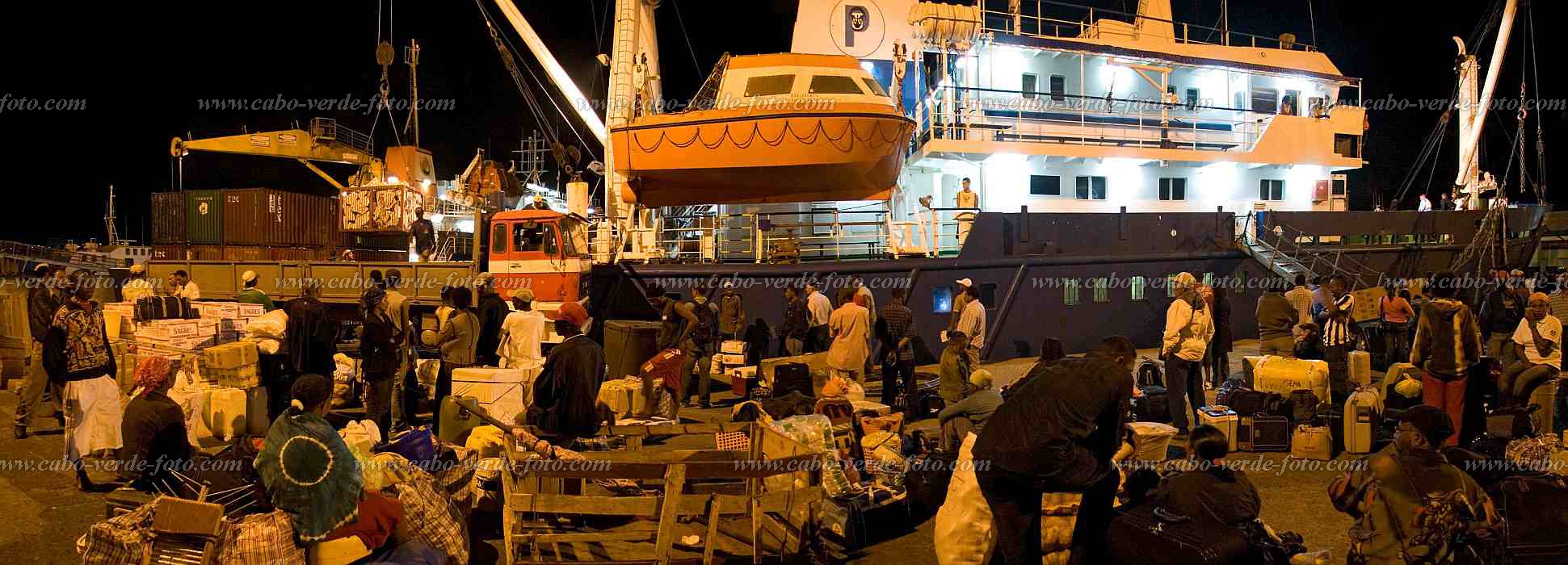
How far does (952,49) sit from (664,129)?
601 centimetres

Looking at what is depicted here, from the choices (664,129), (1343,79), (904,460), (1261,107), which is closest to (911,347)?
(904,460)

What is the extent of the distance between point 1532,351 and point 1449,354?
1.61 metres

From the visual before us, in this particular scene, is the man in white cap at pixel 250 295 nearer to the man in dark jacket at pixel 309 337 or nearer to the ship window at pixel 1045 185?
the man in dark jacket at pixel 309 337

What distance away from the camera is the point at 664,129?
12188 millimetres

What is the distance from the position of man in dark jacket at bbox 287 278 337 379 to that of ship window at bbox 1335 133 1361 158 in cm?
2064

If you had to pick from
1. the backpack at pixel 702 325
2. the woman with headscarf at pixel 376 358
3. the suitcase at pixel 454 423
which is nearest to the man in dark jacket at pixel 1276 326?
the backpack at pixel 702 325

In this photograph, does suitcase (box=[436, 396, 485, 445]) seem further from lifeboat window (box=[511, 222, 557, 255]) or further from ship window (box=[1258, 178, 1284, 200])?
ship window (box=[1258, 178, 1284, 200])

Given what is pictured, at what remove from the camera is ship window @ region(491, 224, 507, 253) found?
43.7 feet

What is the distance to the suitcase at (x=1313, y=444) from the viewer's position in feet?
24.1

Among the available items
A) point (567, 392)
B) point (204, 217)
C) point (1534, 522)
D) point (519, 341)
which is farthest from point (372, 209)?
point (1534, 522)

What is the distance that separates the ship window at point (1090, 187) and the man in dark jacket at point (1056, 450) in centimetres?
1346

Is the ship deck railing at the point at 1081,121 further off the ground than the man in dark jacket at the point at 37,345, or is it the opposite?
the ship deck railing at the point at 1081,121

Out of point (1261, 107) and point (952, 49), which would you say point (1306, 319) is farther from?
point (1261, 107)

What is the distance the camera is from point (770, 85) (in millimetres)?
12555
